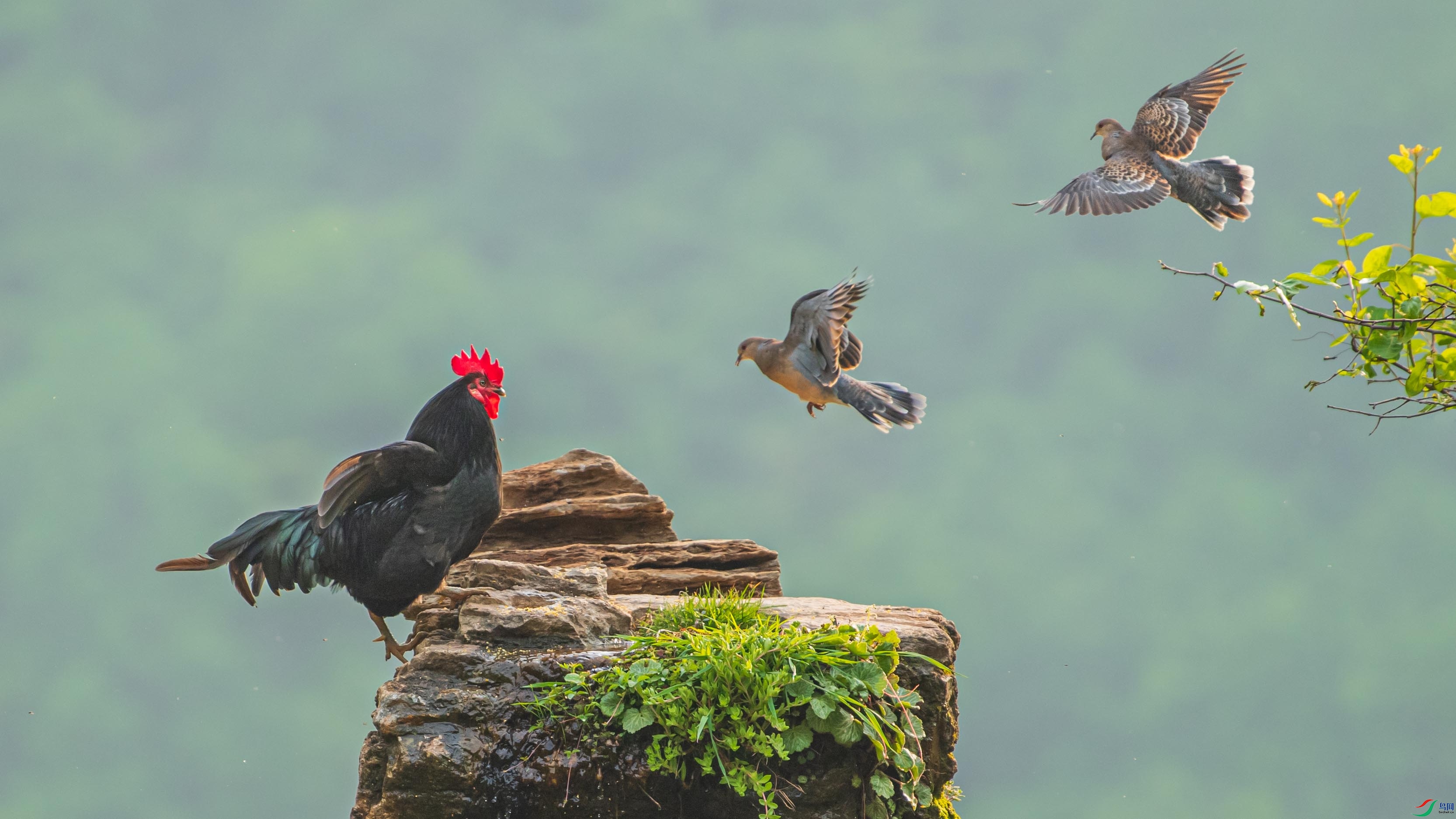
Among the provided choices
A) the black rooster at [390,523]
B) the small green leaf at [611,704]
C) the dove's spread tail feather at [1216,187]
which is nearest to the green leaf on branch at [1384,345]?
the small green leaf at [611,704]

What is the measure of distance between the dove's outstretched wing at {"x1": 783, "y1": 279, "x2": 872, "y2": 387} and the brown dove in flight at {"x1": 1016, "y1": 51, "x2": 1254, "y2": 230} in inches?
52.5

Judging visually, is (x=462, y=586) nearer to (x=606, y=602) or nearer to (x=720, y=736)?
(x=606, y=602)

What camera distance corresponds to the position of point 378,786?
4.84 m

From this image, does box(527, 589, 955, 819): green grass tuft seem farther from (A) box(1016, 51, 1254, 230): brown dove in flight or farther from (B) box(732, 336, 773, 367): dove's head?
(A) box(1016, 51, 1254, 230): brown dove in flight

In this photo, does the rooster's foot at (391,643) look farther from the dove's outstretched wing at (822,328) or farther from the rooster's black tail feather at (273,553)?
the dove's outstretched wing at (822,328)

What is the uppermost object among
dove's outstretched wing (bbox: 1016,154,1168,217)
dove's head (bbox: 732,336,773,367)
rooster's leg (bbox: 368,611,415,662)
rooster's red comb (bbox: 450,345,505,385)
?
dove's outstretched wing (bbox: 1016,154,1168,217)

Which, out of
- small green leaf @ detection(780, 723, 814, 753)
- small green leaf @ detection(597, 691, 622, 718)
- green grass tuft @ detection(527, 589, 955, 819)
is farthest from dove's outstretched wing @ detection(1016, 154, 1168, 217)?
small green leaf @ detection(597, 691, 622, 718)

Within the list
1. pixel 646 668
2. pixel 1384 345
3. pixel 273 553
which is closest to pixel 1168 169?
pixel 1384 345

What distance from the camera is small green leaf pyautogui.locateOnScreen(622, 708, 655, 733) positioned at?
4.32 m

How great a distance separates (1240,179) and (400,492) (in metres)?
5.74

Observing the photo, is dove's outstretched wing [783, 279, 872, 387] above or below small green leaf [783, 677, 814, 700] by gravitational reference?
above

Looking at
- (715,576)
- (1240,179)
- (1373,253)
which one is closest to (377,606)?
(715,576)

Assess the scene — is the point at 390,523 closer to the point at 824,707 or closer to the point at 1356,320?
the point at 824,707

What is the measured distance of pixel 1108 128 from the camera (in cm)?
752
